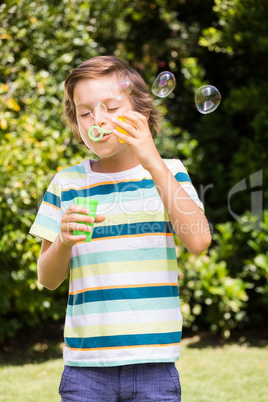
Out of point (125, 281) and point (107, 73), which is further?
point (107, 73)

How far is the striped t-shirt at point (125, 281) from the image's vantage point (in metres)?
1.59

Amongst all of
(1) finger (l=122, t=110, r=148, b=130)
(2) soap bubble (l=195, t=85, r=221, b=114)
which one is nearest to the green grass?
(2) soap bubble (l=195, t=85, r=221, b=114)

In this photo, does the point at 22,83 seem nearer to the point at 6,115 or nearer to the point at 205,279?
the point at 6,115

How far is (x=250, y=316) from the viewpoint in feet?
17.7

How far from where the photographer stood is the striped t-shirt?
1591mm

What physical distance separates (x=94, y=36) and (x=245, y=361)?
3795 mm

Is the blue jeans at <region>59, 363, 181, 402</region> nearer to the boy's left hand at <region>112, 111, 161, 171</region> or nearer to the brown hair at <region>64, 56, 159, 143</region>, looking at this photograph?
the boy's left hand at <region>112, 111, 161, 171</region>

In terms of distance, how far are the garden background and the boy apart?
2.51 meters

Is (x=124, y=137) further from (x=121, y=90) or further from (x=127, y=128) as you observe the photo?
(x=121, y=90)

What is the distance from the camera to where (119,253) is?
5.44 ft

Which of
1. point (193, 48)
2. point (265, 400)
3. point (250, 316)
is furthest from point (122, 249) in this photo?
point (193, 48)

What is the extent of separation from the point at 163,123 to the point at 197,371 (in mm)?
1977

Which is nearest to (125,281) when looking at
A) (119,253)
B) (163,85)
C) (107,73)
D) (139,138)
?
(119,253)

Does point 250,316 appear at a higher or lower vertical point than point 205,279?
lower
